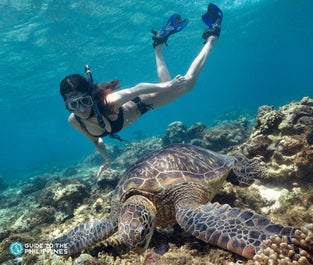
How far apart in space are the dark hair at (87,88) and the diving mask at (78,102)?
0.20 metres

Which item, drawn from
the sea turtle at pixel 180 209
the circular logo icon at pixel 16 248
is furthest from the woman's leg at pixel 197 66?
the circular logo icon at pixel 16 248

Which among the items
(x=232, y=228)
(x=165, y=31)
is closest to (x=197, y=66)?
(x=165, y=31)

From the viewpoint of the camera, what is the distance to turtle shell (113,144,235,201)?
181 inches

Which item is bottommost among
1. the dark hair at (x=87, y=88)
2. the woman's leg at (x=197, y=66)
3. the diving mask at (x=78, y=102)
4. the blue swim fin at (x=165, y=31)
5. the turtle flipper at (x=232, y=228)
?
the turtle flipper at (x=232, y=228)

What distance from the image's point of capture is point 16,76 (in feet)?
103

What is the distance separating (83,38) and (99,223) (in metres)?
27.0

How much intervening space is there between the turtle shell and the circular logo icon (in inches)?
99.9

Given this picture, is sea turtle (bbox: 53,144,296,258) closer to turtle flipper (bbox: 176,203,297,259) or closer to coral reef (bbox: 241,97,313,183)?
turtle flipper (bbox: 176,203,297,259)

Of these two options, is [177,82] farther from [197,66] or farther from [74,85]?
[74,85]

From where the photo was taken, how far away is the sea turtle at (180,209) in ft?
10.2

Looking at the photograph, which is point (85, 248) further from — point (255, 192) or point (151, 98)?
point (151, 98)

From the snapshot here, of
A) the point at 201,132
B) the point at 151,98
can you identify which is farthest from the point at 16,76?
the point at 151,98

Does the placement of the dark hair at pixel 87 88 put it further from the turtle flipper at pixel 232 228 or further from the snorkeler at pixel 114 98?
the turtle flipper at pixel 232 228

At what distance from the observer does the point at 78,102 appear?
6.10 meters
